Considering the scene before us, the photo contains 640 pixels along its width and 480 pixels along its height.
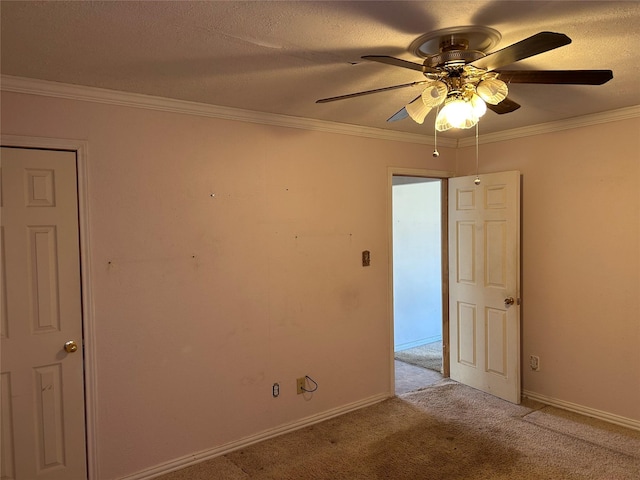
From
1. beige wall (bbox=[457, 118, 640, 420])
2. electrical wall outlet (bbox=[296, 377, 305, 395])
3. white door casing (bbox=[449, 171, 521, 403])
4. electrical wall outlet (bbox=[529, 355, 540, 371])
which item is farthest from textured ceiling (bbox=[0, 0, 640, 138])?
electrical wall outlet (bbox=[529, 355, 540, 371])

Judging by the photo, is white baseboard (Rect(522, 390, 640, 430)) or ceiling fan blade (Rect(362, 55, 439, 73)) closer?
ceiling fan blade (Rect(362, 55, 439, 73))

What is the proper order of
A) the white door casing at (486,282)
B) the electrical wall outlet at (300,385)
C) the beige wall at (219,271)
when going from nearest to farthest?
the beige wall at (219,271) → the electrical wall outlet at (300,385) → the white door casing at (486,282)

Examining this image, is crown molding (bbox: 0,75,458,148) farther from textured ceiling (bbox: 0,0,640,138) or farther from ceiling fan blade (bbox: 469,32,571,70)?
ceiling fan blade (bbox: 469,32,571,70)

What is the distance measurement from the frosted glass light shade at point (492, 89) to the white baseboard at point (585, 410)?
280cm

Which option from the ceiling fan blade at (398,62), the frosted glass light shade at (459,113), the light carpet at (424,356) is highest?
the ceiling fan blade at (398,62)

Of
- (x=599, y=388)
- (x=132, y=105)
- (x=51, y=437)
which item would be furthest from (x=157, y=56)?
(x=599, y=388)

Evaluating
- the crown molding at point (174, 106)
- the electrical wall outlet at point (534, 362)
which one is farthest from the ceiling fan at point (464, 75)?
the electrical wall outlet at point (534, 362)

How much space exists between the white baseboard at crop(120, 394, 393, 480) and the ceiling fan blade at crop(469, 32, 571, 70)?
274 centimetres

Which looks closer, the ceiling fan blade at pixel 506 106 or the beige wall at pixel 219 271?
the ceiling fan blade at pixel 506 106

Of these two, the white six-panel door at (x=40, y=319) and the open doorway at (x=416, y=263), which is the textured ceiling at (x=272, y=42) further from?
the open doorway at (x=416, y=263)

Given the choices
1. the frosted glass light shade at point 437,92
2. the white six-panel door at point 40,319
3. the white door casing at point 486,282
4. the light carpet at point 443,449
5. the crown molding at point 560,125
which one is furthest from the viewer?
the white door casing at point 486,282

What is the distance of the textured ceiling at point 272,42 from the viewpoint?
5.42 ft

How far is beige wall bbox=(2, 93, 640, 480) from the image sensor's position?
268 centimetres

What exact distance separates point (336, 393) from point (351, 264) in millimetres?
1046
